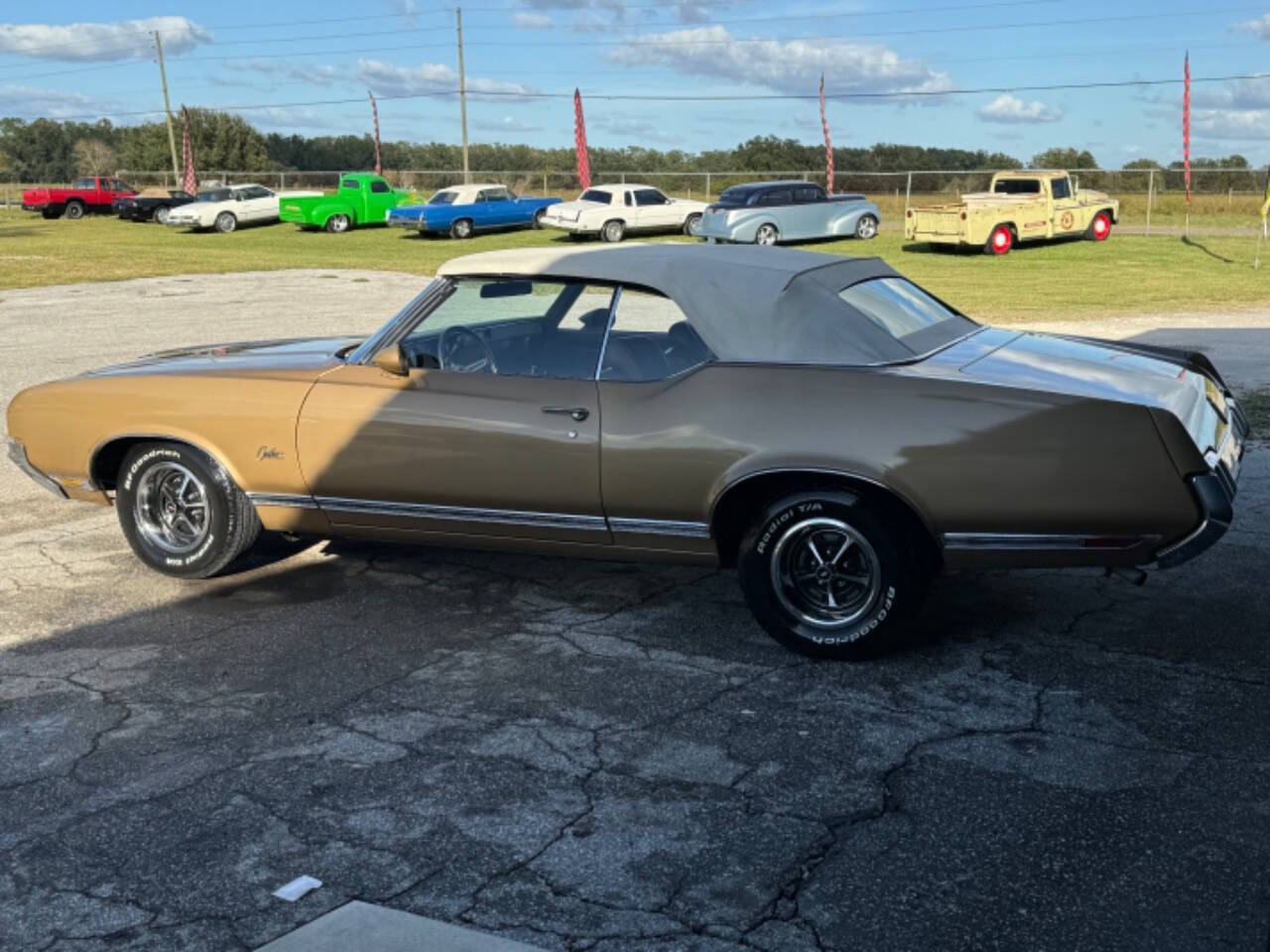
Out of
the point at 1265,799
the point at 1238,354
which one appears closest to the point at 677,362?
the point at 1265,799

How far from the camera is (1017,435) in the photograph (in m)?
4.47

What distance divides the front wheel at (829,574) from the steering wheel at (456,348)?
1.38m

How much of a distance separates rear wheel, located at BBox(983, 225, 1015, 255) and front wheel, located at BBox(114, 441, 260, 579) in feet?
76.1

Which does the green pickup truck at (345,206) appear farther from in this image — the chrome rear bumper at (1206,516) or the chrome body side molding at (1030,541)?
the chrome rear bumper at (1206,516)

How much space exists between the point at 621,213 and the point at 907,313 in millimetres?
26910

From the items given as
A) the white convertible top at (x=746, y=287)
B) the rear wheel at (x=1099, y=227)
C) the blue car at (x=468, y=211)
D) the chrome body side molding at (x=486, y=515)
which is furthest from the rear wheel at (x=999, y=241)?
the chrome body side molding at (x=486, y=515)

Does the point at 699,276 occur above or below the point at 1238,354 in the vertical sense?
above

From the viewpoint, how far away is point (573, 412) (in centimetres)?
510

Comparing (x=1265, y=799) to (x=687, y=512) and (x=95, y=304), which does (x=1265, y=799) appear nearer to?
(x=687, y=512)

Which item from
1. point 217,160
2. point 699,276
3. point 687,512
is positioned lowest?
point 687,512

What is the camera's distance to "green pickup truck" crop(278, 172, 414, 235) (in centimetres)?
3766

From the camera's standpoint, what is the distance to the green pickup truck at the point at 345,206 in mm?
37656

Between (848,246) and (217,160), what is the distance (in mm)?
72465

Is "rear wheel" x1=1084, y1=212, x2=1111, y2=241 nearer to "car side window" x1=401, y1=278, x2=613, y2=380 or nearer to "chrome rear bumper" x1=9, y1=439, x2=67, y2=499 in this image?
"car side window" x1=401, y1=278, x2=613, y2=380
